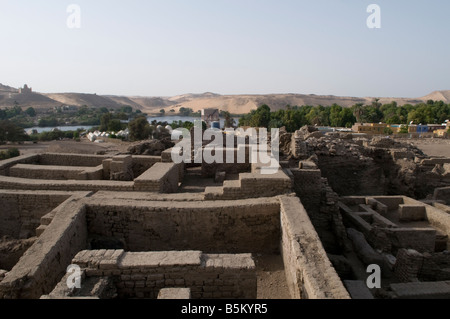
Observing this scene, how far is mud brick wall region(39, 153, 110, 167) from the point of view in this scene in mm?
11555

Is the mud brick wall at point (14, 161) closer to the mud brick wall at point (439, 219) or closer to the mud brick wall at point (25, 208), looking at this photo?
the mud brick wall at point (25, 208)

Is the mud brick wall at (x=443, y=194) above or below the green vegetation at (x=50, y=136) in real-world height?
below

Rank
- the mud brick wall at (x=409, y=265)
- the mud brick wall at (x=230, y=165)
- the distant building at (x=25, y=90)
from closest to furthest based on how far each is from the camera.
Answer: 1. the mud brick wall at (x=409, y=265)
2. the mud brick wall at (x=230, y=165)
3. the distant building at (x=25, y=90)

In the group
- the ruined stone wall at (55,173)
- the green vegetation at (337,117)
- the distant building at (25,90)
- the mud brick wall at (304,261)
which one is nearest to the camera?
the mud brick wall at (304,261)

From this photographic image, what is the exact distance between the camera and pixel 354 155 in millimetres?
15133

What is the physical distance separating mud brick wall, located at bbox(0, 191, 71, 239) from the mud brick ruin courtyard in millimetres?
27

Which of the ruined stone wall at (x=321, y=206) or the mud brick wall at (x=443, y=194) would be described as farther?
the mud brick wall at (x=443, y=194)

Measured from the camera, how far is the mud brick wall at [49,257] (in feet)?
13.6

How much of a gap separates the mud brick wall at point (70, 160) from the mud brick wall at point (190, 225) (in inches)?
230

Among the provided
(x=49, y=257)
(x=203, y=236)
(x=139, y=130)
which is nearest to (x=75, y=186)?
(x=49, y=257)

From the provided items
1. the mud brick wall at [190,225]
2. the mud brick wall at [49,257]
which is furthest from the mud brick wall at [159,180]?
the mud brick wall at [49,257]
